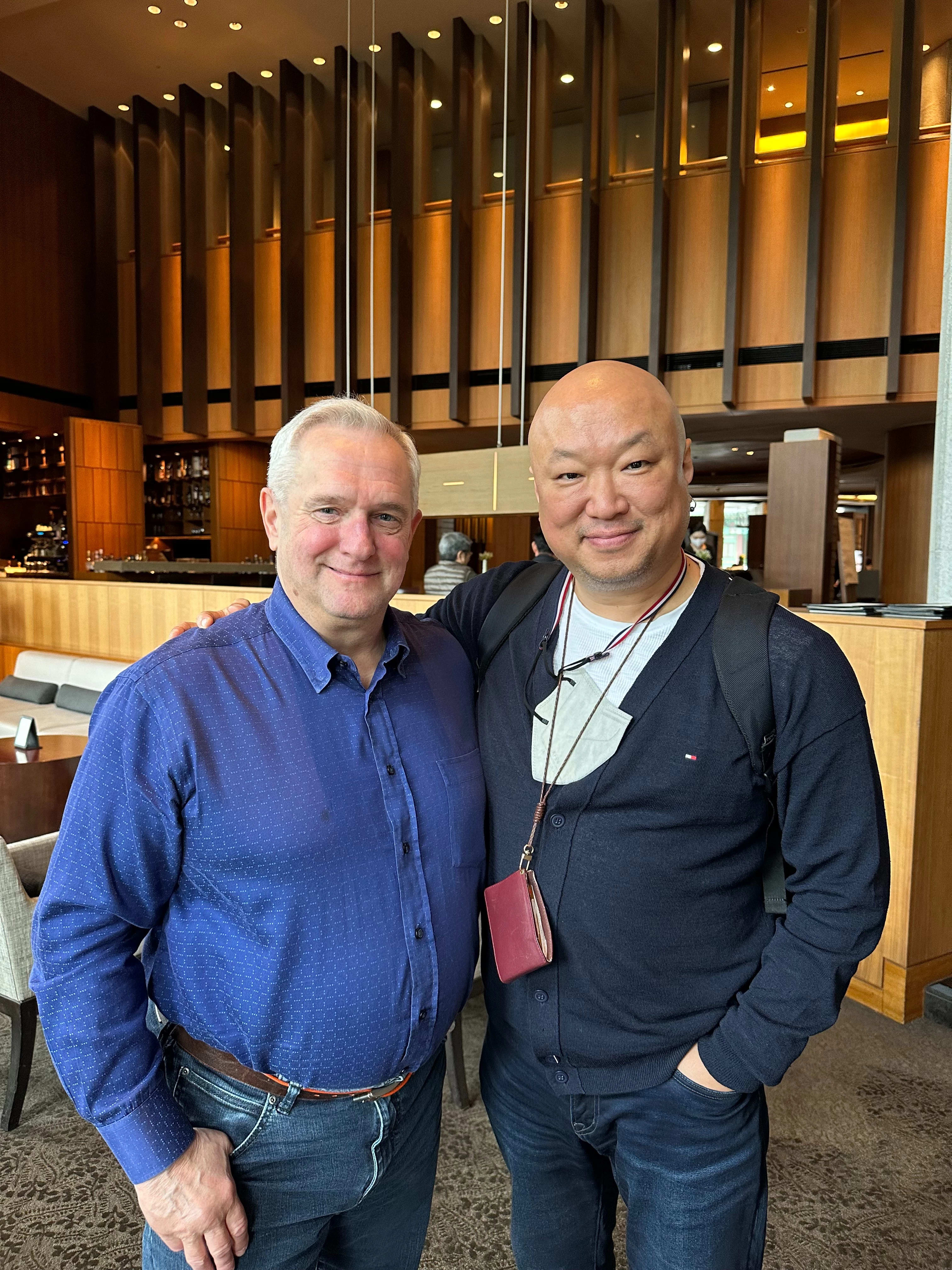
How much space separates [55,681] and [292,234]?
6.37m

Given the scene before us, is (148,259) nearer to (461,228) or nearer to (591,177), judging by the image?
(461,228)

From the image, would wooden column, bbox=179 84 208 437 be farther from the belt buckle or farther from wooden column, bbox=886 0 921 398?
the belt buckle

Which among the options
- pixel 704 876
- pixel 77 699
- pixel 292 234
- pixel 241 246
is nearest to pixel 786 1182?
pixel 704 876

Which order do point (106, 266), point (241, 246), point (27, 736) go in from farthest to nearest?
point (106, 266) < point (241, 246) < point (27, 736)

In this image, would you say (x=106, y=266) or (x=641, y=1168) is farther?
(x=106, y=266)

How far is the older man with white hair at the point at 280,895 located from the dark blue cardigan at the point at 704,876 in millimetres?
157

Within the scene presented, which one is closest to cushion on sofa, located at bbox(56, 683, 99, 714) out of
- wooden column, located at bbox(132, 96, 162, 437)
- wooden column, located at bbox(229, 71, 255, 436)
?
wooden column, located at bbox(229, 71, 255, 436)

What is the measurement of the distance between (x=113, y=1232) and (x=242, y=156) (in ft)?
37.4

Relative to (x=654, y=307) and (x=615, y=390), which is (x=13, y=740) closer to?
(x=615, y=390)

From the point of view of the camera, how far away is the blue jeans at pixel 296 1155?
1.07 meters

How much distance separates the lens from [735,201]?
777cm

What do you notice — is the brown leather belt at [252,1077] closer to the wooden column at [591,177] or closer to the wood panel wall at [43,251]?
the wooden column at [591,177]

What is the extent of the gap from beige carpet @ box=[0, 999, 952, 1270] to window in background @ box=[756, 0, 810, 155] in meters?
8.20

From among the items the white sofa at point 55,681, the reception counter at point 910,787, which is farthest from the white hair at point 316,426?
the white sofa at point 55,681
